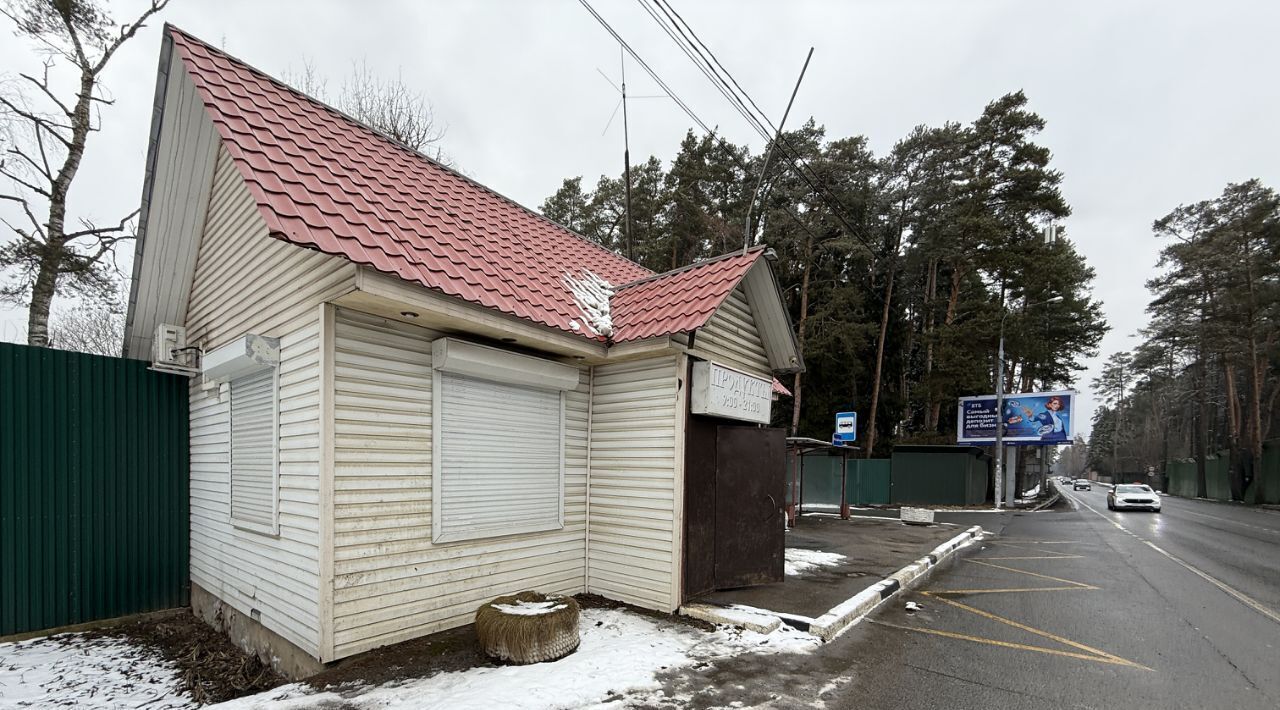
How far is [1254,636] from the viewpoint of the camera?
571 centimetres

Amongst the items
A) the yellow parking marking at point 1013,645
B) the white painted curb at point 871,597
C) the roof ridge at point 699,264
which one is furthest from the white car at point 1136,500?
the roof ridge at point 699,264

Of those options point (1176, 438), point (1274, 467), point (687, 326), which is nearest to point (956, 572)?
point (687, 326)

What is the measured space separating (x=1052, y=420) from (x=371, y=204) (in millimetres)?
29222

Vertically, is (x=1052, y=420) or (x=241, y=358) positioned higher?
(x=241, y=358)

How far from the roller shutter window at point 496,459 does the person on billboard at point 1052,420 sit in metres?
26.5

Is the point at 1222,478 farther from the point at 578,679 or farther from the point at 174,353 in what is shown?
the point at 174,353

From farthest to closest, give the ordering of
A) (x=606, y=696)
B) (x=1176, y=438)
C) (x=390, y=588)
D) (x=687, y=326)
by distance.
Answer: (x=1176, y=438)
(x=687, y=326)
(x=390, y=588)
(x=606, y=696)

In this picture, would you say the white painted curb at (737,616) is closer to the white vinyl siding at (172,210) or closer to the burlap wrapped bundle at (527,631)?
the burlap wrapped bundle at (527,631)

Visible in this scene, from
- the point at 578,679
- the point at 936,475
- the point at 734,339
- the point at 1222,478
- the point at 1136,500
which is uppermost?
the point at 734,339

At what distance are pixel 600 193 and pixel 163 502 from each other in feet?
86.0

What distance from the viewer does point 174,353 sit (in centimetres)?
679

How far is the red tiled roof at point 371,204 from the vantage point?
3.98m

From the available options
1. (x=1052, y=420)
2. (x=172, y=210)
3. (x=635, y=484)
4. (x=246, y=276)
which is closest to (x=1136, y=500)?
(x=1052, y=420)

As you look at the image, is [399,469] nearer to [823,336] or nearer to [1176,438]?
[823,336]
